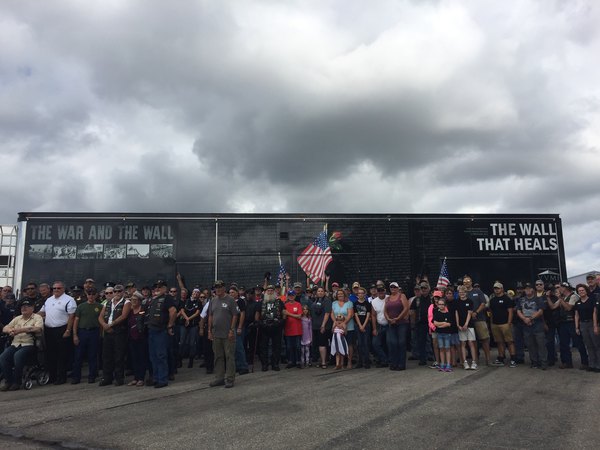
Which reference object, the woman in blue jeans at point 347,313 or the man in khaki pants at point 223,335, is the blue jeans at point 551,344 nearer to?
the woman in blue jeans at point 347,313

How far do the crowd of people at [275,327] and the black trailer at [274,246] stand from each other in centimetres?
58

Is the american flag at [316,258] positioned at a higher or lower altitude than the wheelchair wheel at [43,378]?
higher

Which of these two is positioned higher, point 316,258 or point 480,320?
point 316,258

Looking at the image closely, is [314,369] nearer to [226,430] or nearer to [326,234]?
[326,234]

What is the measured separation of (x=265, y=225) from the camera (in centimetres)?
1145

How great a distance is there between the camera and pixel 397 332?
30.6ft

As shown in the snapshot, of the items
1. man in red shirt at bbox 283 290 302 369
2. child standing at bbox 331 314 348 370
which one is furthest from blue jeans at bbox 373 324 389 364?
man in red shirt at bbox 283 290 302 369

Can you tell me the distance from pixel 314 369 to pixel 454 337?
2922 mm

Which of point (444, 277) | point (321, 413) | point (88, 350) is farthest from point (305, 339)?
point (321, 413)

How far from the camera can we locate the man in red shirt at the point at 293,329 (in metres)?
9.86

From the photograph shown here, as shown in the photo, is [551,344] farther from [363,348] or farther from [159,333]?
[159,333]

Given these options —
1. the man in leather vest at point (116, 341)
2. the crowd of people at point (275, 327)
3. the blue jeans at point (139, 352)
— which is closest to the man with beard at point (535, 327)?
the crowd of people at point (275, 327)

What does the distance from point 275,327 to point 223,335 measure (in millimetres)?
2208

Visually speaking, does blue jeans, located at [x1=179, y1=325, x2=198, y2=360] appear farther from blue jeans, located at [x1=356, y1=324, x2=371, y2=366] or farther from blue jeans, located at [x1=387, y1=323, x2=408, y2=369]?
blue jeans, located at [x1=387, y1=323, x2=408, y2=369]
